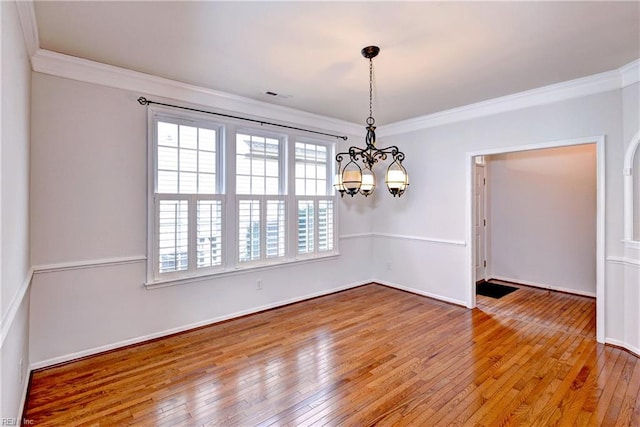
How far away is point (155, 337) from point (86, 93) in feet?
8.28

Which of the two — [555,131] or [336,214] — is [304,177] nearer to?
[336,214]

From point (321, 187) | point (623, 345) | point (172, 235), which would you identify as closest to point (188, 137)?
point (172, 235)

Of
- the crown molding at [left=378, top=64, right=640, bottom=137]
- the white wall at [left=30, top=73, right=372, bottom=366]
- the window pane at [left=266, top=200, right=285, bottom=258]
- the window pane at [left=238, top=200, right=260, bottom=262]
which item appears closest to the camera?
the white wall at [left=30, top=73, right=372, bottom=366]

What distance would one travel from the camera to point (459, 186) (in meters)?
4.44

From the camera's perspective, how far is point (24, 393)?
2314mm

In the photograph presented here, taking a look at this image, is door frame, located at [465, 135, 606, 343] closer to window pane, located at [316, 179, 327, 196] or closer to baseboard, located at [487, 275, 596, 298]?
baseboard, located at [487, 275, 596, 298]

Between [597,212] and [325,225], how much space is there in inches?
129

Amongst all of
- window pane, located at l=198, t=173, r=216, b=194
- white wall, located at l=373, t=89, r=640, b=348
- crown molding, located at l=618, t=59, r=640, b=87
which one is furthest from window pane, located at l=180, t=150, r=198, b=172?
crown molding, located at l=618, t=59, r=640, b=87

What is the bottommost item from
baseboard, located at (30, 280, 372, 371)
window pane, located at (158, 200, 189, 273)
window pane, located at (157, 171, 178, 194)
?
baseboard, located at (30, 280, 372, 371)

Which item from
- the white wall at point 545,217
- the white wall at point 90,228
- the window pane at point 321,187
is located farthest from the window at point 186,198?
the white wall at point 545,217

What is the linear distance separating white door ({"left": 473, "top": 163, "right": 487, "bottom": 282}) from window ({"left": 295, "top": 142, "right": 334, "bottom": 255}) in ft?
9.12

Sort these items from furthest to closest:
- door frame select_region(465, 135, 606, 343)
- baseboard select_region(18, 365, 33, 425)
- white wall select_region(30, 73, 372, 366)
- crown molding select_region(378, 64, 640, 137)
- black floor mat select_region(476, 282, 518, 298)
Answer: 1. black floor mat select_region(476, 282, 518, 298)
2. door frame select_region(465, 135, 606, 343)
3. crown molding select_region(378, 64, 640, 137)
4. white wall select_region(30, 73, 372, 366)
5. baseboard select_region(18, 365, 33, 425)

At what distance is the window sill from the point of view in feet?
11.0

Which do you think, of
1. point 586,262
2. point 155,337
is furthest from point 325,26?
point 586,262
